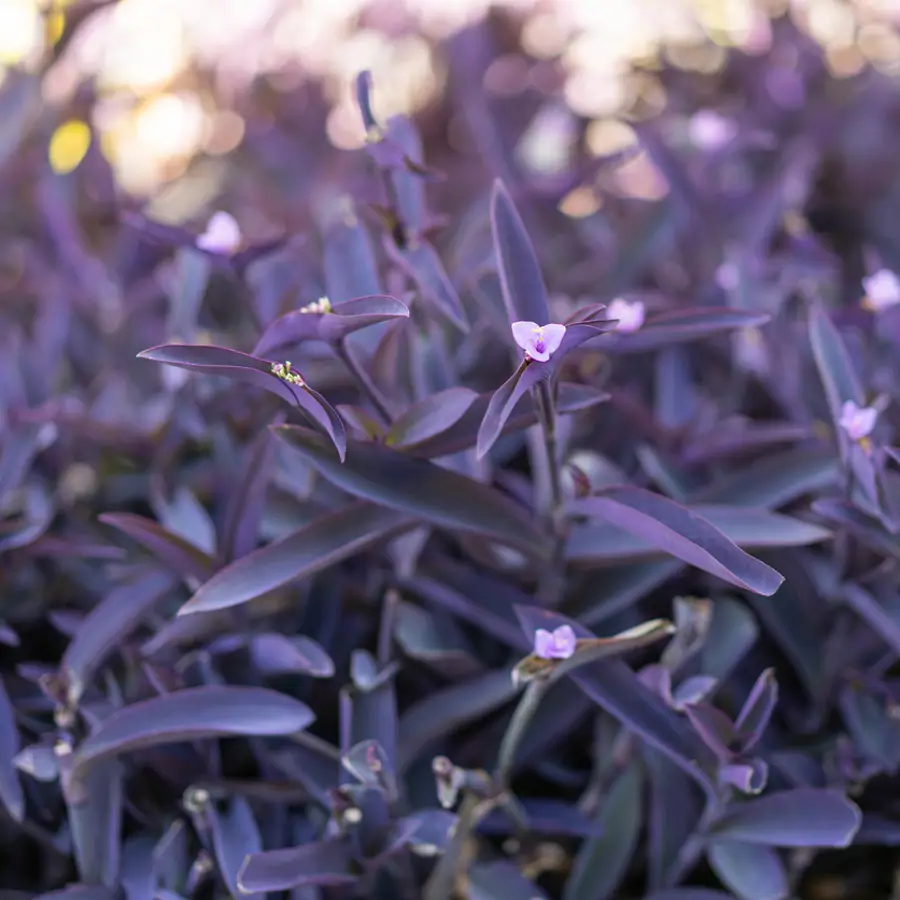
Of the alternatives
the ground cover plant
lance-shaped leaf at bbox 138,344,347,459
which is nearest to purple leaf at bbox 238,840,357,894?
the ground cover plant

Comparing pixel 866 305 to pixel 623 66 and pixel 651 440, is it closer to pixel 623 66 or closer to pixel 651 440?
pixel 651 440

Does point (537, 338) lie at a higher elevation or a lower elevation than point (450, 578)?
higher

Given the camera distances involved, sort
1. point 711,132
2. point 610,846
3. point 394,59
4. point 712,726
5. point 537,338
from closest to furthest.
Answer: point 537,338 → point 712,726 → point 610,846 → point 711,132 → point 394,59

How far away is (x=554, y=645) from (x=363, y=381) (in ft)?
0.67

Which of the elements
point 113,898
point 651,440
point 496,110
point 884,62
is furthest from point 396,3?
point 113,898

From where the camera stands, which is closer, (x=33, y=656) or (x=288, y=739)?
(x=288, y=739)

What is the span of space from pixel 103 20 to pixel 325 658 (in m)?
0.92

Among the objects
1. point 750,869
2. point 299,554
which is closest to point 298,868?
point 299,554

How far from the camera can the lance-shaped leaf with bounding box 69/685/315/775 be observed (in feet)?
2.09

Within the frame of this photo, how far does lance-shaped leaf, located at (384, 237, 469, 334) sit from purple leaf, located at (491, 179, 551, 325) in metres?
0.04

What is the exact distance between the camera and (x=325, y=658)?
69 cm

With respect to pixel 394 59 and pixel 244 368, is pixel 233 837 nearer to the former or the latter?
pixel 244 368

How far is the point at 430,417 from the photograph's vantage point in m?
0.65

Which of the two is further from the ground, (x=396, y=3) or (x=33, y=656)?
(x=396, y=3)
